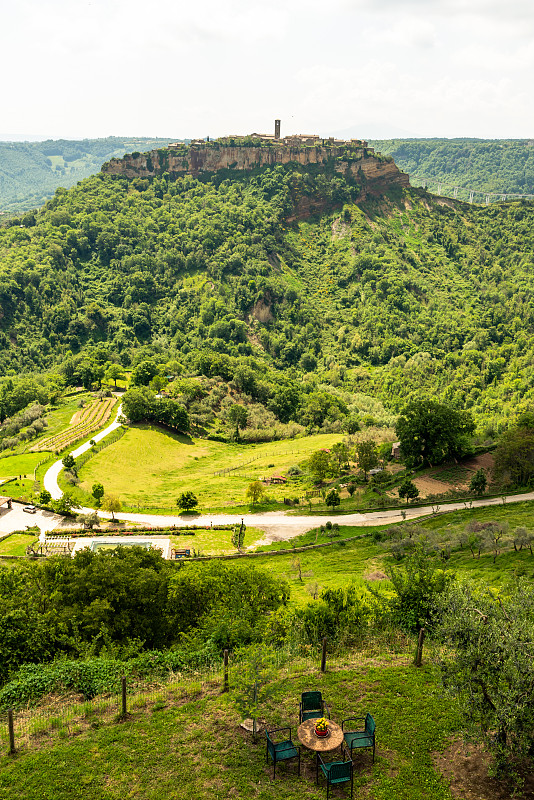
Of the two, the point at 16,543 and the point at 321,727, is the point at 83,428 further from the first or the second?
the point at 321,727

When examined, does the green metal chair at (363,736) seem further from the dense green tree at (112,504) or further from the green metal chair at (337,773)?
the dense green tree at (112,504)

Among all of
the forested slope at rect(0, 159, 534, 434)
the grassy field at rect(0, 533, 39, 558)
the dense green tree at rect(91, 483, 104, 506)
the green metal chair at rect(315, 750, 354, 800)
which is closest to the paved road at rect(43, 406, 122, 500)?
the dense green tree at rect(91, 483, 104, 506)

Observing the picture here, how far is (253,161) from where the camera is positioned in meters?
193

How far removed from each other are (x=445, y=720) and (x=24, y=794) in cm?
1346

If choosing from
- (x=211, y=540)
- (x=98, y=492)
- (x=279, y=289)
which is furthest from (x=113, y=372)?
(x=211, y=540)

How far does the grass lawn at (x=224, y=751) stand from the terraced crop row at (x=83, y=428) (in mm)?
63300

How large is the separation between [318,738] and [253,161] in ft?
645

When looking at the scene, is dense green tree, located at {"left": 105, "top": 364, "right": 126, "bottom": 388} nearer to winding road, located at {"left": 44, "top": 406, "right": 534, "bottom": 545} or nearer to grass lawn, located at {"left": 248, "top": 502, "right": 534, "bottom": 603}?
winding road, located at {"left": 44, "top": 406, "right": 534, "bottom": 545}

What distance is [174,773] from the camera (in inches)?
713

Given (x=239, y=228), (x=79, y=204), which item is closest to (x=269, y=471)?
(x=239, y=228)

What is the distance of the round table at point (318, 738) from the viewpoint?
17.2 metres

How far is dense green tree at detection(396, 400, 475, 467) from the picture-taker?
67.0 meters

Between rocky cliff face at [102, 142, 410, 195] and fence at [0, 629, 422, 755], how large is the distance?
608 ft

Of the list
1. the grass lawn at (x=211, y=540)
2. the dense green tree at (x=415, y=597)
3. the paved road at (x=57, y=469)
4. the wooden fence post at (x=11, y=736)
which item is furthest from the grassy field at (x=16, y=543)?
the dense green tree at (x=415, y=597)
